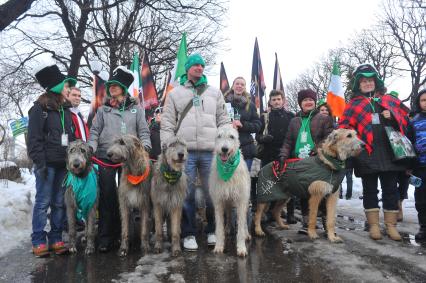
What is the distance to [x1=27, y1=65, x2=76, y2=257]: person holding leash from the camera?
5039mm

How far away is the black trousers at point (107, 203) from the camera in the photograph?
5.44 m

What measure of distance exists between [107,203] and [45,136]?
52.7 inches

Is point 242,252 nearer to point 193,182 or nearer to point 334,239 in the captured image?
point 193,182

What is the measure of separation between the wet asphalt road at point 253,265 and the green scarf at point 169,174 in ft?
3.33

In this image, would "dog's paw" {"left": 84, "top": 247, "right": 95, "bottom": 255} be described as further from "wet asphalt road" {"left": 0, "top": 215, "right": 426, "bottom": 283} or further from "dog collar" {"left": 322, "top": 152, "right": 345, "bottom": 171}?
"dog collar" {"left": 322, "top": 152, "right": 345, "bottom": 171}

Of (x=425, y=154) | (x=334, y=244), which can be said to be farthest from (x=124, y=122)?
(x=425, y=154)

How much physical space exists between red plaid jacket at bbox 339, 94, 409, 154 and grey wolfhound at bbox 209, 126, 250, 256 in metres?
2.14

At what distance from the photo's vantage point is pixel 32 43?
19.3 m

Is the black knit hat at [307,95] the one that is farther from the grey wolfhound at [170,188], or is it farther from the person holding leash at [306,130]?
the grey wolfhound at [170,188]

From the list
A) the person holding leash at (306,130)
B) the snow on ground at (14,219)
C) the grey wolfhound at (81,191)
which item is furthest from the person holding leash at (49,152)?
the person holding leash at (306,130)

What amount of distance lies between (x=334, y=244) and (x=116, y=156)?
339 centimetres

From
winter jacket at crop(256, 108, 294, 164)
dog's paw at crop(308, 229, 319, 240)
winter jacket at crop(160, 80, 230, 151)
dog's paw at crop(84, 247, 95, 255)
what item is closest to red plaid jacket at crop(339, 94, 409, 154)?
winter jacket at crop(256, 108, 294, 164)

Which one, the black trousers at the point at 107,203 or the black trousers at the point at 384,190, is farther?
the black trousers at the point at 384,190

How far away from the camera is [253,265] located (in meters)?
4.40
